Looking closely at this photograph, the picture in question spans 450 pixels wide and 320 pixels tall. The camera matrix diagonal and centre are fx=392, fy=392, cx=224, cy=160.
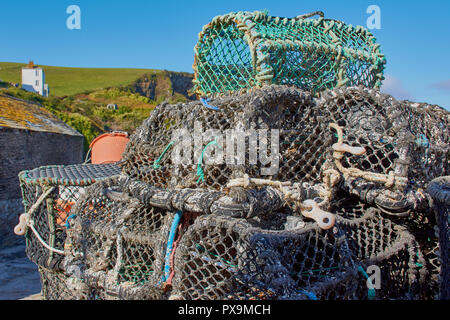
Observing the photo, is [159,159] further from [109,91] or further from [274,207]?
[109,91]

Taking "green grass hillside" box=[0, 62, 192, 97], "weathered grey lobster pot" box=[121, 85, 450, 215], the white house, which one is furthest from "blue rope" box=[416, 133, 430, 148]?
the white house

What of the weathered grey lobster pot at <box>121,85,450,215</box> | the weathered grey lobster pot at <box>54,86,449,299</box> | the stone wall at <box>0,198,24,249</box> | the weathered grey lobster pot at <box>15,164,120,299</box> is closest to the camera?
the weathered grey lobster pot at <box>54,86,449,299</box>

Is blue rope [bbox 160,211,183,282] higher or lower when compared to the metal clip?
lower

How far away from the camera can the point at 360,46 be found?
292 cm

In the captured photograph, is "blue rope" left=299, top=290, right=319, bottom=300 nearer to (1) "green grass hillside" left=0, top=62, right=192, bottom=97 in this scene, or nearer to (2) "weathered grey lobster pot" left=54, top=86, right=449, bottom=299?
(2) "weathered grey lobster pot" left=54, top=86, right=449, bottom=299

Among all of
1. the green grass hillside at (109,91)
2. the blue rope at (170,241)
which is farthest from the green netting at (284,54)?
the green grass hillside at (109,91)

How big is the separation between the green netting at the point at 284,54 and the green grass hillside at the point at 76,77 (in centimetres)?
3710

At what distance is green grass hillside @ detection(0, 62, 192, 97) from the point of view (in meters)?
40.4

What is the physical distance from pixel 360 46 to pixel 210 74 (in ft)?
3.74

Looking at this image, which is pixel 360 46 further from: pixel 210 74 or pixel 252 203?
pixel 252 203

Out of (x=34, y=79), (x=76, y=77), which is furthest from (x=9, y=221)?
(x=76, y=77)

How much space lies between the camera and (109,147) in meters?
5.33

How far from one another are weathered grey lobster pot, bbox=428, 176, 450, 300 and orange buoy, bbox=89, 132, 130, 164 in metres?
4.10

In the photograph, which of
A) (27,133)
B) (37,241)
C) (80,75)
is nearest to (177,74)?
(80,75)
